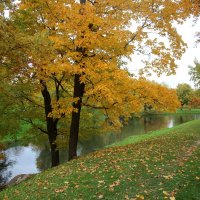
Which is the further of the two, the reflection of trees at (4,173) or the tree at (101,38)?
the reflection of trees at (4,173)

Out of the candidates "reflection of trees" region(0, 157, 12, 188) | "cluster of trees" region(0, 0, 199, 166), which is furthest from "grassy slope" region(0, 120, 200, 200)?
"reflection of trees" region(0, 157, 12, 188)

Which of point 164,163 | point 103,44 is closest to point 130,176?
point 164,163

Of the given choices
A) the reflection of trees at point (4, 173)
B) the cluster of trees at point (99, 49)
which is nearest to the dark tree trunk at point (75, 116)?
the cluster of trees at point (99, 49)

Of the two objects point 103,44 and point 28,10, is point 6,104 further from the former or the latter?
point 103,44

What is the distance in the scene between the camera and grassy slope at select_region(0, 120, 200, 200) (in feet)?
25.8

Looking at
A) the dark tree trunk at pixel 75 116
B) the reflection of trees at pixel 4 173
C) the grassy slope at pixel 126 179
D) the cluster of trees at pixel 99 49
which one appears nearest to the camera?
the grassy slope at pixel 126 179

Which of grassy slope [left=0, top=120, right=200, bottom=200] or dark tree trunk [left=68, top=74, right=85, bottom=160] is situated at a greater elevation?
dark tree trunk [left=68, top=74, right=85, bottom=160]

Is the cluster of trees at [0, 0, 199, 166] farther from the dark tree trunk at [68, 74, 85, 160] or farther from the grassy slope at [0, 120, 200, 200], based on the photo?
the grassy slope at [0, 120, 200, 200]

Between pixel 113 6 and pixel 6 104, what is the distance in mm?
7259

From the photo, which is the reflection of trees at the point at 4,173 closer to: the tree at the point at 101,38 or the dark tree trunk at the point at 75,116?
the dark tree trunk at the point at 75,116

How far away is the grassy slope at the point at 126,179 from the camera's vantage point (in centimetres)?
786

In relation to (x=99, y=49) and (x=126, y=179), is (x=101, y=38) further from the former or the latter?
(x=126, y=179)

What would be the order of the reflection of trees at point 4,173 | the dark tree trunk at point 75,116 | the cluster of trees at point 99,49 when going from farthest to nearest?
the reflection of trees at point 4,173 → the dark tree trunk at point 75,116 → the cluster of trees at point 99,49

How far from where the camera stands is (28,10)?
14383 mm
